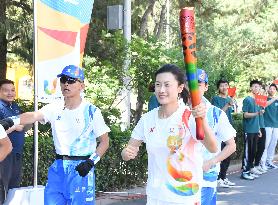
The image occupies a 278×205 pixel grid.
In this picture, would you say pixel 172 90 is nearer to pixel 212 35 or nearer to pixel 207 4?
pixel 207 4

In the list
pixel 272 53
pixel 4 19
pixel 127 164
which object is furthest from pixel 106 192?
pixel 272 53

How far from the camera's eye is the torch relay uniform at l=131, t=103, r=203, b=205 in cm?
373

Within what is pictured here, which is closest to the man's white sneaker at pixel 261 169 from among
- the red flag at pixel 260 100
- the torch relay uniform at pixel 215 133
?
the red flag at pixel 260 100

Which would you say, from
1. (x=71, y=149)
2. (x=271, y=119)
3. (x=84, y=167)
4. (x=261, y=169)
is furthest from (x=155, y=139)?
(x=271, y=119)

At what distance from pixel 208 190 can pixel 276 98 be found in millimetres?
6976

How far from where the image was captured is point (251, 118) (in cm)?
1065

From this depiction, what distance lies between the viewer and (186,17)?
120 inches

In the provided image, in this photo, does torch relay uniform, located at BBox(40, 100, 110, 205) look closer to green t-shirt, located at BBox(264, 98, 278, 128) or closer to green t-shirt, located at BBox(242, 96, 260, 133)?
green t-shirt, located at BBox(242, 96, 260, 133)

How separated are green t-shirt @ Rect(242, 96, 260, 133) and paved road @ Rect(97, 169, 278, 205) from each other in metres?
0.98

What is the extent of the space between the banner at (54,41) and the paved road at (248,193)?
6.95 feet

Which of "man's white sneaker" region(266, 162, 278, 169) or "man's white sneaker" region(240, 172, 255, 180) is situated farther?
"man's white sneaker" region(266, 162, 278, 169)

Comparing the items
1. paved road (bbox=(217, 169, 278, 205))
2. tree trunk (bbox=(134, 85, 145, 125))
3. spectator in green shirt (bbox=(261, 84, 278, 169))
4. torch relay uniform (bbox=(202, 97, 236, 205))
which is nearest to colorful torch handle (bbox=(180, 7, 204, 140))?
torch relay uniform (bbox=(202, 97, 236, 205))

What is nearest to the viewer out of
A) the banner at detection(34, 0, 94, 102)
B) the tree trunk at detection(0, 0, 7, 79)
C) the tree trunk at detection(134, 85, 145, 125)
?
the banner at detection(34, 0, 94, 102)

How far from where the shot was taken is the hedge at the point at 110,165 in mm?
7723
